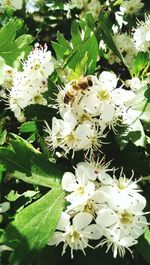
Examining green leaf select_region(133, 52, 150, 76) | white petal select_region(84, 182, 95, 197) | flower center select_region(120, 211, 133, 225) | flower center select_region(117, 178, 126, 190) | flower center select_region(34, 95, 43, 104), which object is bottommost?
flower center select_region(120, 211, 133, 225)

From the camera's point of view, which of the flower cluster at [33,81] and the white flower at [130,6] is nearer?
the flower cluster at [33,81]

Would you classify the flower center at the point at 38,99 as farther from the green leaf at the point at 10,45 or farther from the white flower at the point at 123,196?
the white flower at the point at 123,196

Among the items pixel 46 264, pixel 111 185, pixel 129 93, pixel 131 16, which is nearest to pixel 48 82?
pixel 129 93

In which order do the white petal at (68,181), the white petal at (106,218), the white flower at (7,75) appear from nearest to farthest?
the white petal at (106,218) → the white petal at (68,181) → the white flower at (7,75)

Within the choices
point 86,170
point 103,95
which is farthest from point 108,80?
point 86,170

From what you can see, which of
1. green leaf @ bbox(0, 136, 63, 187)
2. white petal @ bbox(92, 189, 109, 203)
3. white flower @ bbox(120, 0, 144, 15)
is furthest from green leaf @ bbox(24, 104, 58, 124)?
white flower @ bbox(120, 0, 144, 15)

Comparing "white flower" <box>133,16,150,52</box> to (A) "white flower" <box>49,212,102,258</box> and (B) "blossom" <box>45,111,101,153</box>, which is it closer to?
(B) "blossom" <box>45,111,101,153</box>

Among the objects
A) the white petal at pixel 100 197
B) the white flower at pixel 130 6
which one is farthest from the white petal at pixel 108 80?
the white flower at pixel 130 6
